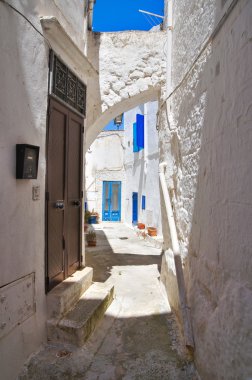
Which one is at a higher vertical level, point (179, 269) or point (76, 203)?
point (76, 203)

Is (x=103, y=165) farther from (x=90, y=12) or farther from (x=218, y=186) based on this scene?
(x=218, y=186)

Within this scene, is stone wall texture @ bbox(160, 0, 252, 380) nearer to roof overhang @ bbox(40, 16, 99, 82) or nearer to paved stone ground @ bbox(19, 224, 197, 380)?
paved stone ground @ bbox(19, 224, 197, 380)

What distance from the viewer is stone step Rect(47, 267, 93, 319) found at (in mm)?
3381

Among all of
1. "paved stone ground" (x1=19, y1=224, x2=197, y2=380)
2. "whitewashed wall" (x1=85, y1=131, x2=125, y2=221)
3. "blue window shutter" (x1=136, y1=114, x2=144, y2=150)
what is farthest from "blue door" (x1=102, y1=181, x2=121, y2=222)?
"paved stone ground" (x1=19, y1=224, x2=197, y2=380)

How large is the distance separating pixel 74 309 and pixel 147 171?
8383 mm

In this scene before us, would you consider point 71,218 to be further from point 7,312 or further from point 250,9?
point 250,9

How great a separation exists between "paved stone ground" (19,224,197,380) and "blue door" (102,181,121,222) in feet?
36.9

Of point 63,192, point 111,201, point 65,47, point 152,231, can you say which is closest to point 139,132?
point 152,231

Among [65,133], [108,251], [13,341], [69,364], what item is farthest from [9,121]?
[108,251]

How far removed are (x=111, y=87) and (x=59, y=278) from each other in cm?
325

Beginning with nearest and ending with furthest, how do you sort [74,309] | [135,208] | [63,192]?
[74,309]
[63,192]
[135,208]

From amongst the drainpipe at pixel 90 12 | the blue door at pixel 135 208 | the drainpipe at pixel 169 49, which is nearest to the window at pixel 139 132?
the blue door at pixel 135 208

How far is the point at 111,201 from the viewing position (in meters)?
17.0

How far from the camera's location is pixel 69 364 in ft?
→ 9.87
